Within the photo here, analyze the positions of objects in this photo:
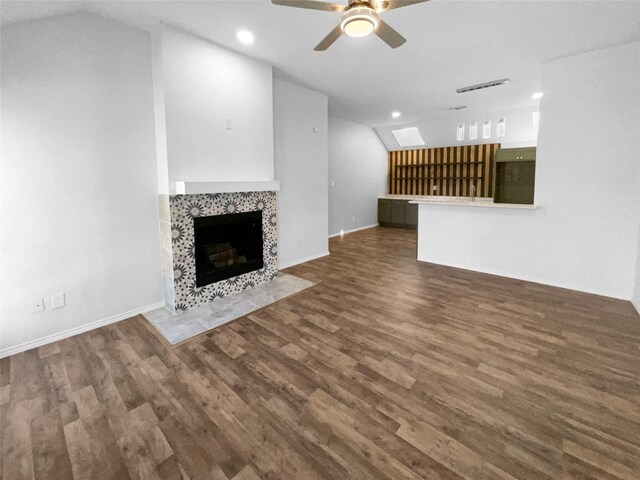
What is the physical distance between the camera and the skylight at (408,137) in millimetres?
8240

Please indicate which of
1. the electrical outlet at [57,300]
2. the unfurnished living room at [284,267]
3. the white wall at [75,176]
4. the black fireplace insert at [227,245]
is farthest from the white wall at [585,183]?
the electrical outlet at [57,300]

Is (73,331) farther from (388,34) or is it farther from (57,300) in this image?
(388,34)

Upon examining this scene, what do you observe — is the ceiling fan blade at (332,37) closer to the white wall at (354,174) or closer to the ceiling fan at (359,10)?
the ceiling fan at (359,10)

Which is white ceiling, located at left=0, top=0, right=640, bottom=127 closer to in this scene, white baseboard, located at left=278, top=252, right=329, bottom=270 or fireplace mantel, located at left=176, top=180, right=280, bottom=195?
fireplace mantel, located at left=176, top=180, right=280, bottom=195

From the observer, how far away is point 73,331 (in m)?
2.77

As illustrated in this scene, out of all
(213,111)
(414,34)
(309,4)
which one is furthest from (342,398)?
(414,34)

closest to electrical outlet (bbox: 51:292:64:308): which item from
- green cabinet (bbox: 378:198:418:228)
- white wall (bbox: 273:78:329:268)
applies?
white wall (bbox: 273:78:329:268)

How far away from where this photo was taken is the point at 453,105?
588 centimetres

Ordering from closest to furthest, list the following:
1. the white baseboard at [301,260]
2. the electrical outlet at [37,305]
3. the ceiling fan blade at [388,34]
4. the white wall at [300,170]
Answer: the ceiling fan blade at [388,34] < the electrical outlet at [37,305] < the white wall at [300,170] < the white baseboard at [301,260]

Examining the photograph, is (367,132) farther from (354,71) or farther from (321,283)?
(321,283)

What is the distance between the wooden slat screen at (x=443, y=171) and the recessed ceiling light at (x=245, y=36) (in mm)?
6506

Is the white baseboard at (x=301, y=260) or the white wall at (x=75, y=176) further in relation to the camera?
Answer: the white baseboard at (x=301, y=260)

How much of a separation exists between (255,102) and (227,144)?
715 mm

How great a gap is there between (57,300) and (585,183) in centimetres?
580
